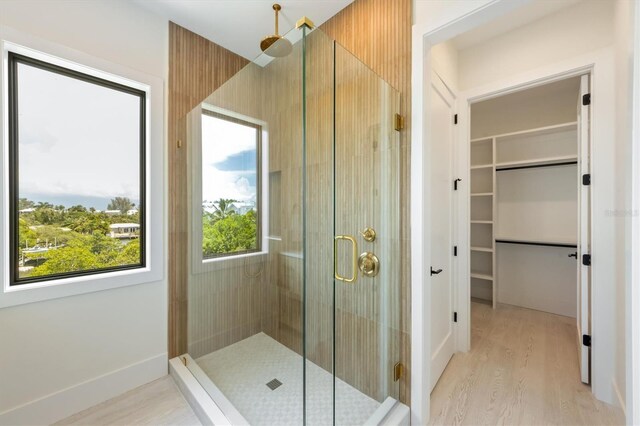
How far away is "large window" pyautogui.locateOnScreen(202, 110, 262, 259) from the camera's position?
1.42 metres

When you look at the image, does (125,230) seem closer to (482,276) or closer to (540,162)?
(482,276)

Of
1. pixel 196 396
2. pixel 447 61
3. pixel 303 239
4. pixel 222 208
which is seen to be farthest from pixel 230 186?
pixel 447 61

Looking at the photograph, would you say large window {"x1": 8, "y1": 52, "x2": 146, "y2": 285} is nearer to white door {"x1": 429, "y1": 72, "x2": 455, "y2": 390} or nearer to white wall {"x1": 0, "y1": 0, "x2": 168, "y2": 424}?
white wall {"x1": 0, "y1": 0, "x2": 168, "y2": 424}

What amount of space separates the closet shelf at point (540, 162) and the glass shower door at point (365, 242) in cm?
261

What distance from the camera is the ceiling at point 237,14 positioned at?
73.5 inches

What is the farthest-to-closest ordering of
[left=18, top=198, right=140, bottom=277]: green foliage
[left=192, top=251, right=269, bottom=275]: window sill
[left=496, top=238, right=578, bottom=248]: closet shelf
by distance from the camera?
[left=496, top=238, right=578, bottom=248]: closet shelf < [left=18, top=198, right=140, bottom=277]: green foliage < [left=192, top=251, right=269, bottom=275]: window sill

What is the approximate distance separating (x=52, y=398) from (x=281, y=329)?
1.55 m

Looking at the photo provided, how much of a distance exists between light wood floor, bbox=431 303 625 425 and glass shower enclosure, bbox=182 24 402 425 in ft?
1.75

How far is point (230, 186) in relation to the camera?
1.60 m

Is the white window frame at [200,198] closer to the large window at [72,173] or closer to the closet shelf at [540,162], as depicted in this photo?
Result: the large window at [72,173]

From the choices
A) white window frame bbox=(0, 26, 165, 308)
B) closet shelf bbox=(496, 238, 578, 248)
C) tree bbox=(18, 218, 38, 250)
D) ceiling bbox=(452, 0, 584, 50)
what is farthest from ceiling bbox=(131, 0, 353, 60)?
closet shelf bbox=(496, 238, 578, 248)

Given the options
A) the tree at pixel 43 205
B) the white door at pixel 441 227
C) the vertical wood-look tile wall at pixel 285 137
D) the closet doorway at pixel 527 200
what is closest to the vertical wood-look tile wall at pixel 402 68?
the vertical wood-look tile wall at pixel 285 137

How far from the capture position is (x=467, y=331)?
236 centimetres

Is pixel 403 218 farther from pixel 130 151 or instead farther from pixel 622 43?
pixel 130 151
